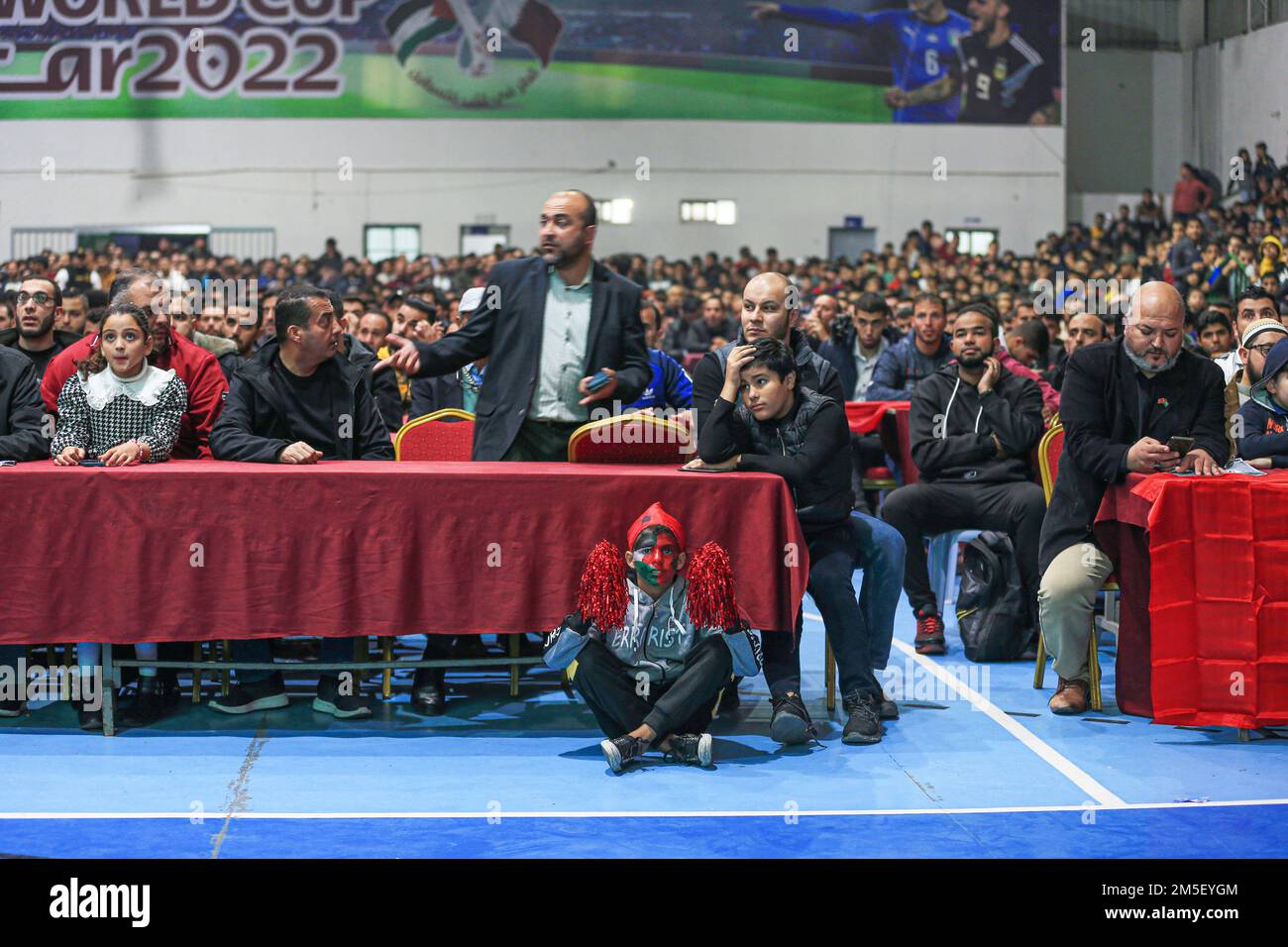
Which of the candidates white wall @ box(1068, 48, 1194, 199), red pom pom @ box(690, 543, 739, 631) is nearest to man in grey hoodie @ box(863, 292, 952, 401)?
red pom pom @ box(690, 543, 739, 631)

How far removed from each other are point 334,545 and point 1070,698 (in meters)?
2.86

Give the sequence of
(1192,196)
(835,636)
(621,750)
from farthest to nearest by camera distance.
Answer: (1192,196) < (835,636) < (621,750)

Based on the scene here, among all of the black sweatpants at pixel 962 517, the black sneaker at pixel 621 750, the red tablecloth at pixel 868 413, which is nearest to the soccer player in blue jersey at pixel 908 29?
the red tablecloth at pixel 868 413

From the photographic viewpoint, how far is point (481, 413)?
5.88 metres

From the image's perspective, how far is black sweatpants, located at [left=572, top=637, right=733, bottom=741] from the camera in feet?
16.1

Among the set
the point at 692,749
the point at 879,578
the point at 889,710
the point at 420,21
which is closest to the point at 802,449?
the point at 879,578

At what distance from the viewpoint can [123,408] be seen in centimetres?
550

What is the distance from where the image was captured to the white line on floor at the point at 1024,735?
4.55 meters

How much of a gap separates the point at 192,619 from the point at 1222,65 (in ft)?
77.4

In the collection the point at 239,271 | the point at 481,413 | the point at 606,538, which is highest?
the point at 239,271

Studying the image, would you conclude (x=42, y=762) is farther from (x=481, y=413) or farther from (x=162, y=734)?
(x=481, y=413)

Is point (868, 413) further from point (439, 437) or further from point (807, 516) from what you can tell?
point (807, 516)

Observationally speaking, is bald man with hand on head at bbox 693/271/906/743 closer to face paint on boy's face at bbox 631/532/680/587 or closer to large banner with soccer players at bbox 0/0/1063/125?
face paint on boy's face at bbox 631/532/680/587

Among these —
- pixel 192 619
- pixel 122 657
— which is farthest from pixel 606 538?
pixel 122 657
